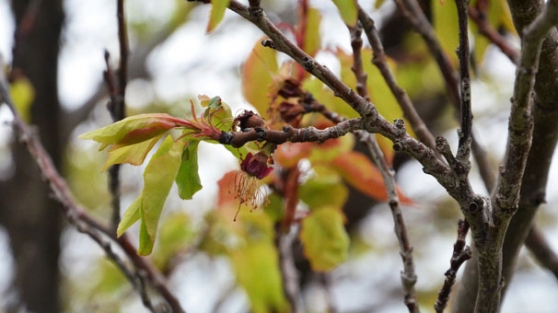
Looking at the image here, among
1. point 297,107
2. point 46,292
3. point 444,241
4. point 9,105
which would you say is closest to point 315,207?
point 297,107

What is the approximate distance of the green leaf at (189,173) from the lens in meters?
0.61

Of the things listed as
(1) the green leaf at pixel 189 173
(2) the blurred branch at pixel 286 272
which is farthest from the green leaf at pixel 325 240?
(1) the green leaf at pixel 189 173

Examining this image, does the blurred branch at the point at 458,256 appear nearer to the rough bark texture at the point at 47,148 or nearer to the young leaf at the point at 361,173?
the young leaf at the point at 361,173

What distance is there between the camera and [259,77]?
962 mm

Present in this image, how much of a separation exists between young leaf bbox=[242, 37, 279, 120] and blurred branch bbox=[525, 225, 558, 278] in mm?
474

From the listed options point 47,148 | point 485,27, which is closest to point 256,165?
point 485,27

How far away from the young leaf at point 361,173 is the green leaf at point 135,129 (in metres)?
0.52

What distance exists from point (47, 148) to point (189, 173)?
151 centimetres

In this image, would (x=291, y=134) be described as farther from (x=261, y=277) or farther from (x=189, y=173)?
(x=261, y=277)

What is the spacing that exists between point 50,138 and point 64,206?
1.01 m

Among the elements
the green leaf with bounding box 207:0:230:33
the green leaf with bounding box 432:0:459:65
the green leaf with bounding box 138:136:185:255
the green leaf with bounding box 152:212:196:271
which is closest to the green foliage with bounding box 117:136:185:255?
the green leaf with bounding box 138:136:185:255

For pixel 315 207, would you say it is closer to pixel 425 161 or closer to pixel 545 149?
pixel 545 149

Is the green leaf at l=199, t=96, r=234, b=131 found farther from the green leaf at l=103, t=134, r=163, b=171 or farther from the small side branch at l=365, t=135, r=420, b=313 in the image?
the small side branch at l=365, t=135, r=420, b=313

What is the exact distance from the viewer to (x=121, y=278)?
201cm
